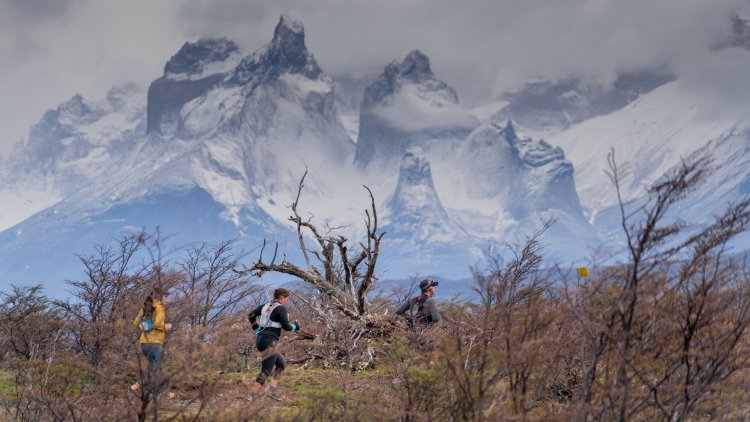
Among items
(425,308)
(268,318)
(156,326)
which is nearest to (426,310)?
(425,308)

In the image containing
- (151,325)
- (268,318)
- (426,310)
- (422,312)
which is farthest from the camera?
(422,312)

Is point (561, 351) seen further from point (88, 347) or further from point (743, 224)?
point (88, 347)

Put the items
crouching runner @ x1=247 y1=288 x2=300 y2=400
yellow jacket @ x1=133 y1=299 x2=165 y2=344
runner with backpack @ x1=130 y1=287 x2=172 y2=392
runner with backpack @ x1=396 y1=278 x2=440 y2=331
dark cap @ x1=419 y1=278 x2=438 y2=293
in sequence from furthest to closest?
dark cap @ x1=419 y1=278 x2=438 y2=293
runner with backpack @ x1=396 y1=278 x2=440 y2=331
crouching runner @ x1=247 y1=288 x2=300 y2=400
yellow jacket @ x1=133 y1=299 x2=165 y2=344
runner with backpack @ x1=130 y1=287 x2=172 y2=392

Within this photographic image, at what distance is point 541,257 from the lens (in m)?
18.9

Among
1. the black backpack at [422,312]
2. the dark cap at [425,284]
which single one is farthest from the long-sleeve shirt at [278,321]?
the dark cap at [425,284]

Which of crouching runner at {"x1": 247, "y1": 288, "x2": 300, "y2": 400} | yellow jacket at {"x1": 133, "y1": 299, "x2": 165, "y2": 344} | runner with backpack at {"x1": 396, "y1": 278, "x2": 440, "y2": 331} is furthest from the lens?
runner with backpack at {"x1": 396, "y1": 278, "x2": 440, "y2": 331}

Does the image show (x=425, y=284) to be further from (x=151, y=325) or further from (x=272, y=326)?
(x=151, y=325)

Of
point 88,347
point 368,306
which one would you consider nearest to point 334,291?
point 368,306

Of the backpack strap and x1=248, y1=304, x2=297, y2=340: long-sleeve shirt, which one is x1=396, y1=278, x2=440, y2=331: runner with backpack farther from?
the backpack strap

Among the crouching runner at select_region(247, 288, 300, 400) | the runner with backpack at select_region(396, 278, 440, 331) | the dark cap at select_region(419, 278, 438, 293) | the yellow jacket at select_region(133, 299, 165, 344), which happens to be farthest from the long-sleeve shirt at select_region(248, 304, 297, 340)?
the dark cap at select_region(419, 278, 438, 293)

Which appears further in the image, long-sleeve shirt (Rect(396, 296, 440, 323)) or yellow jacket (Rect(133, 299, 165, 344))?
long-sleeve shirt (Rect(396, 296, 440, 323))

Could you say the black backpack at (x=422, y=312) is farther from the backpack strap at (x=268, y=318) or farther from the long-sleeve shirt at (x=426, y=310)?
the backpack strap at (x=268, y=318)

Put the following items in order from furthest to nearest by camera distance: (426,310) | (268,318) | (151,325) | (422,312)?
(422,312), (426,310), (268,318), (151,325)

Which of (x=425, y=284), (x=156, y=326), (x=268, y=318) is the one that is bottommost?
(x=156, y=326)
